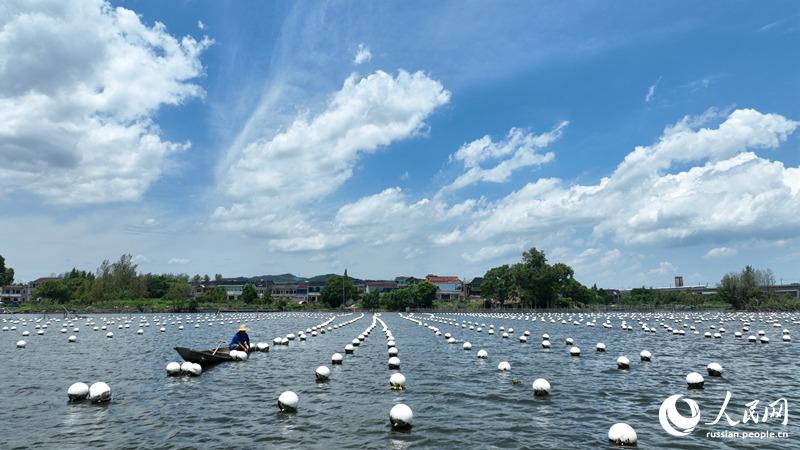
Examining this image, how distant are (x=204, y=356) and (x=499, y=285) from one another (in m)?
124

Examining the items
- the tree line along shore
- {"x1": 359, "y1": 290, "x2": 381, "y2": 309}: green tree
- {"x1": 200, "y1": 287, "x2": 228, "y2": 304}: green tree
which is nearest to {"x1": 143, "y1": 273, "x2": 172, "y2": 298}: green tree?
the tree line along shore

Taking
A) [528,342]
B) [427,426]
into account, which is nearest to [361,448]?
[427,426]

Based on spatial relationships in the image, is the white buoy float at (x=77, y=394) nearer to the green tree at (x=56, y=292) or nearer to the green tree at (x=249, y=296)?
the green tree at (x=249, y=296)

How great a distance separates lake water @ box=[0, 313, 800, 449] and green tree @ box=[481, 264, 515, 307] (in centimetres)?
10576

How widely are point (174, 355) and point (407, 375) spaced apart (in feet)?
66.4

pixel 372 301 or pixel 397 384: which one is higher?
pixel 372 301

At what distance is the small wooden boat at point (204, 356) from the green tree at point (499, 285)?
119 m

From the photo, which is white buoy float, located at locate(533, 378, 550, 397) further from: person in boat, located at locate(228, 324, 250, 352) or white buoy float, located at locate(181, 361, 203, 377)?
person in boat, located at locate(228, 324, 250, 352)

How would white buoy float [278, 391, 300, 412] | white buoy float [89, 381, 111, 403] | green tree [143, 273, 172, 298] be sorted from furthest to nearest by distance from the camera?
green tree [143, 273, 172, 298], white buoy float [89, 381, 111, 403], white buoy float [278, 391, 300, 412]

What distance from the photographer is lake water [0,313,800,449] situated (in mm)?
16891

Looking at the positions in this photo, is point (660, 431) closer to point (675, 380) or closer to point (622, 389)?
point (622, 389)

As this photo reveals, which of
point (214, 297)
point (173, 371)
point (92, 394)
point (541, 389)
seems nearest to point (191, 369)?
point (173, 371)

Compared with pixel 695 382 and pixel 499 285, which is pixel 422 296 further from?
pixel 695 382

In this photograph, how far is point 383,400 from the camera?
22719mm
